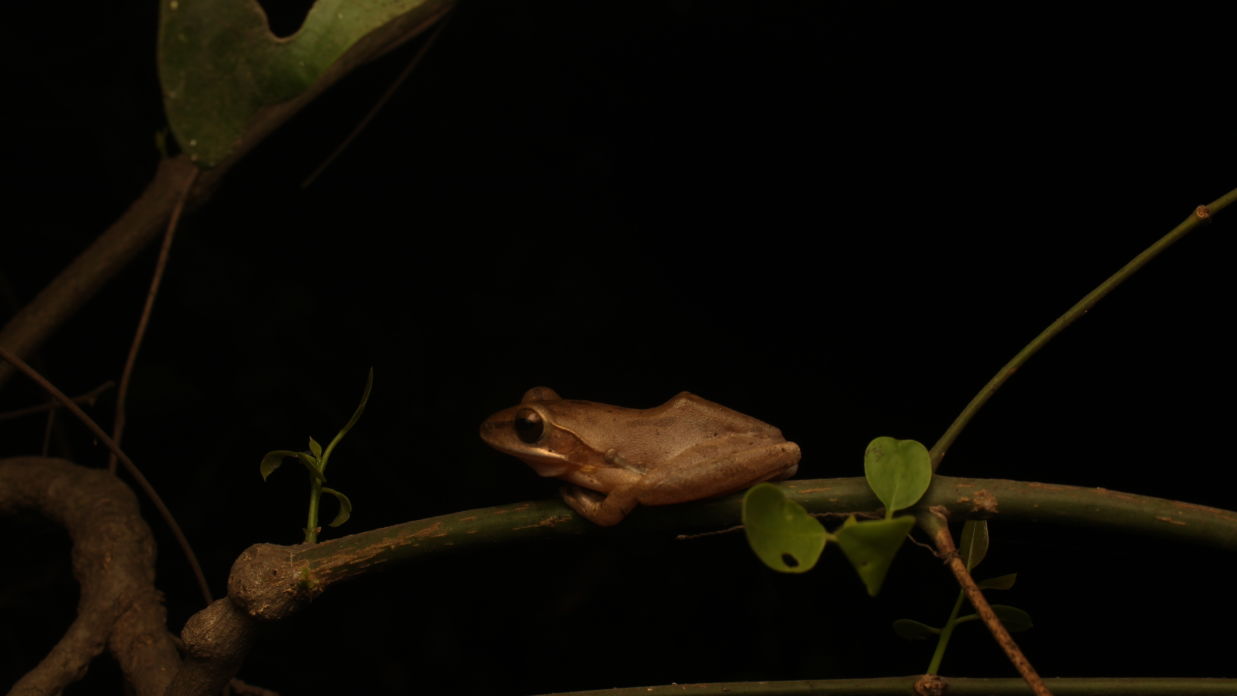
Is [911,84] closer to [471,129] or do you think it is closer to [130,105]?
[471,129]

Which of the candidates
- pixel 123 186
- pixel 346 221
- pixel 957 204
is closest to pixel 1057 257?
pixel 957 204

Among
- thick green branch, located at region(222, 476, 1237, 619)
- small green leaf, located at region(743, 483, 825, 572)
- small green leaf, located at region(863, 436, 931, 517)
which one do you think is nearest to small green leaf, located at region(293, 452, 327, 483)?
thick green branch, located at region(222, 476, 1237, 619)

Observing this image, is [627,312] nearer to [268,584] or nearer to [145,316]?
[145,316]

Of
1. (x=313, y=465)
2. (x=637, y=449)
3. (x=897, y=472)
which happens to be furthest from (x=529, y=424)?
(x=897, y=472)

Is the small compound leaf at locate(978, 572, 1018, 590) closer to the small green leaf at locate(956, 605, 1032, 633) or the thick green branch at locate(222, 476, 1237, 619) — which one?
the small green leaf at locate(956, 605, 1032, 633)

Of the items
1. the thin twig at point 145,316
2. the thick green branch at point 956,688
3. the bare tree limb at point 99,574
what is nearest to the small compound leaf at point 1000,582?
the thick green branch at point 956,688

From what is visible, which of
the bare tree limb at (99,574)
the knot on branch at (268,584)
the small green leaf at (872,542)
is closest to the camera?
the small green leaf at (872,542)

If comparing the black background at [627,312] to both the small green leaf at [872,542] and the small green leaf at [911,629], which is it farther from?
the small green leaf at [872,542]
